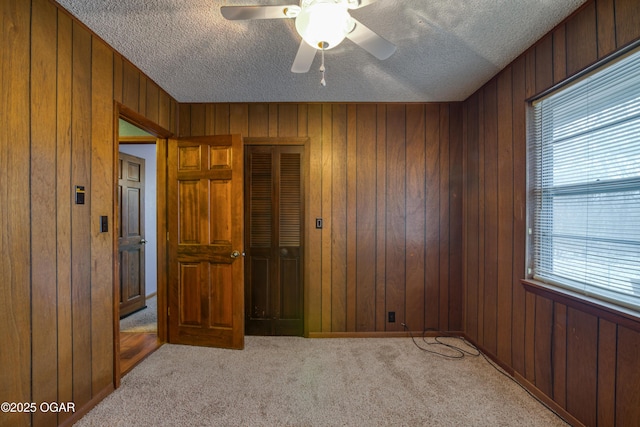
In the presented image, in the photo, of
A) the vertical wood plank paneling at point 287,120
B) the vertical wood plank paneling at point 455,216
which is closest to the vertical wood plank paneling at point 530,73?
the vertical wood plank paneling at point 455,216

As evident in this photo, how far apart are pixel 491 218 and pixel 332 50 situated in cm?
197

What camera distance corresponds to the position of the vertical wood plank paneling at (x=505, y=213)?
2176 millimetres

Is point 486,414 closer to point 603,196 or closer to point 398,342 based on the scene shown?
point 398,342

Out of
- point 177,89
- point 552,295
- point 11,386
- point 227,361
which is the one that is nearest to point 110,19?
point 177,89

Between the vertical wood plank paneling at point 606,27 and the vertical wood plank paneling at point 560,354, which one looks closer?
the vertical wood plank paneling at point 606,27

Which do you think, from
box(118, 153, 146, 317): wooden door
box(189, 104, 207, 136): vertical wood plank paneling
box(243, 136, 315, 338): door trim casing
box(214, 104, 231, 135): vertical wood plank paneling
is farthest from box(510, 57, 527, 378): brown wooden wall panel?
box(118, 153, 146, 317): wooden door

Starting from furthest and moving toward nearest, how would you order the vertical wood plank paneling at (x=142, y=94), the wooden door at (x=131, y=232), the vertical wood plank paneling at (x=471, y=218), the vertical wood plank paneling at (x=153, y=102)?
the wooden door at (x=131, y=232) → the vertical wood plank paneling at (x=471, y=218) → the vertical wood plank paneling at (x=153, y=102) → the vertical wood plank paneling at (x=142, y=94)

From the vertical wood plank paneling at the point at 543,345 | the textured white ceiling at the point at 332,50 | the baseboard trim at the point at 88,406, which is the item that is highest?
the textured white ceiling at the point at 332,50

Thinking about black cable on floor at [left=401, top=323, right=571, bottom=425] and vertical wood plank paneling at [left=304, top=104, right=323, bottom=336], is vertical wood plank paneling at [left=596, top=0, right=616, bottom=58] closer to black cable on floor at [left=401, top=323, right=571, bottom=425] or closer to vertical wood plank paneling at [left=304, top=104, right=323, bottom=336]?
vertical wood plank paneling at [left=304, top=104, right=323, bottom=336]

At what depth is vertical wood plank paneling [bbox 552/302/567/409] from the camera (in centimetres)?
171

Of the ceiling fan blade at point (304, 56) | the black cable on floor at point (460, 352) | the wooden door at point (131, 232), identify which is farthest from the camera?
the wooden door at point (131, 232)

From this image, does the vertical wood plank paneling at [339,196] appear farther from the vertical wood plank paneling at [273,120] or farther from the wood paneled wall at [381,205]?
the vertical wood plank paneling at [273,120]

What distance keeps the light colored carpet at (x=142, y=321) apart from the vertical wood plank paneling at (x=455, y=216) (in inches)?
133

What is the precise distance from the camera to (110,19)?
1.67m
